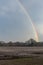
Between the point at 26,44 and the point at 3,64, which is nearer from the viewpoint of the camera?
the point at 3,64

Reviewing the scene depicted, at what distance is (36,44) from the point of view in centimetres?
14675

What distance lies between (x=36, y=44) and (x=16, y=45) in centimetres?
1625

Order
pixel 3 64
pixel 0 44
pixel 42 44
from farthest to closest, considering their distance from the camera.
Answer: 1. pixel 42 44
2. pixel 0 44
3. pixel 3 64

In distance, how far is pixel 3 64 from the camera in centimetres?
3447

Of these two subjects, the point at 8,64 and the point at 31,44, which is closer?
the point at 8,64

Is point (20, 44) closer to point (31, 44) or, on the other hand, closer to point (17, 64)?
point (31, 44)

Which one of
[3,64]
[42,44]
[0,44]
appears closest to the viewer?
[3,64]

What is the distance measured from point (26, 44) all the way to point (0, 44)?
1928cm

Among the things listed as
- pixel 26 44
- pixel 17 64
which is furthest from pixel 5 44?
pixel 17 64

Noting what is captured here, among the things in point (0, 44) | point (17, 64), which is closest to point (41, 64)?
point (17, 64)

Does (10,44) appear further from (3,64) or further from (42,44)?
(3,64)

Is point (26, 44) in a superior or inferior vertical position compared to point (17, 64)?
superior

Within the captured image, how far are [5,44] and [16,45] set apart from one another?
8897 millimetres

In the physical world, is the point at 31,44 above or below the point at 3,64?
above
